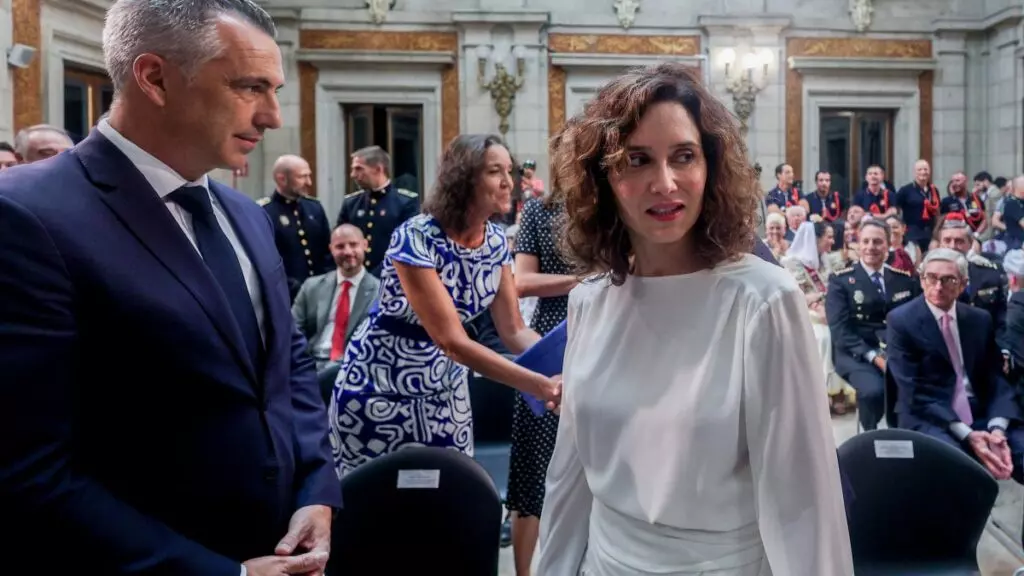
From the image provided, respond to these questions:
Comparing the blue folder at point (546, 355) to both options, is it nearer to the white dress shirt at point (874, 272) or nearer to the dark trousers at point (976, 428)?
the dark trousers at point (976, 428)

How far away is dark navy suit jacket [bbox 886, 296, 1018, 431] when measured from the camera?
4031 mm

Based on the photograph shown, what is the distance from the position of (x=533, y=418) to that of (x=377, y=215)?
12.0ft

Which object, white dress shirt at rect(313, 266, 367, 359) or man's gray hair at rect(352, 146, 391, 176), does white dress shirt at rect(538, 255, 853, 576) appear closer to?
white dress shirt at rect(313, 266, 367, 359)

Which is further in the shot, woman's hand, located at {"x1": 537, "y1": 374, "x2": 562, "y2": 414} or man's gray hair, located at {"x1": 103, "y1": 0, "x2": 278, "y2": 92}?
woman's hand, located at {"x1": 537, "y1": 374, "x2": 562, "y2": 414}

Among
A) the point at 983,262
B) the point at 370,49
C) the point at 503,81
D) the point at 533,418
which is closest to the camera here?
the point at 533,418

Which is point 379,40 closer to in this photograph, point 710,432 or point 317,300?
point 317,300

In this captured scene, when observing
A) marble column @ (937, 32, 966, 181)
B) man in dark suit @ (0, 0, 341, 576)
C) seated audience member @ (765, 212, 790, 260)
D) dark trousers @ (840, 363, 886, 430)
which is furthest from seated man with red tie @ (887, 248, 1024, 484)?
marble column @ (937, 32, 966, 181)

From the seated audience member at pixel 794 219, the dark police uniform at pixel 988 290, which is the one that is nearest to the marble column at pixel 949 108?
the seated audience member at pixel 794 219

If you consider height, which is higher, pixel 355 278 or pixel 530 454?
pixel 355 278

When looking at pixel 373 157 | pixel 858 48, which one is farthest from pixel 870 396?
pixel 858 48

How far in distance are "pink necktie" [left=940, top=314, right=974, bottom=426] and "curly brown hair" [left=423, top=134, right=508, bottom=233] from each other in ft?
8.11

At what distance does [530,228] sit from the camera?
133 inches

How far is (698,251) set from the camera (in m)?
1.50

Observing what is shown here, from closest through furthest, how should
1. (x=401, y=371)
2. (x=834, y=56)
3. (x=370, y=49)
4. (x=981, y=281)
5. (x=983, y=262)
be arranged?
(x=401, y=371)
(x=981, y=281)
(x=983, y=262)
(x=370, y=49)
(x=834, y=56)
